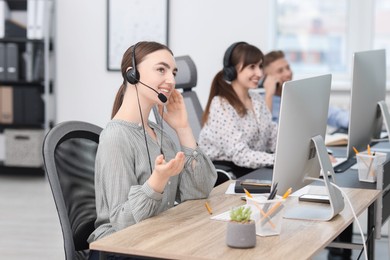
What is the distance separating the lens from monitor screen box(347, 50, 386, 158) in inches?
113

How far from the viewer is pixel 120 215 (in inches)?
85.9

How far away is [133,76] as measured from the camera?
7.78ft

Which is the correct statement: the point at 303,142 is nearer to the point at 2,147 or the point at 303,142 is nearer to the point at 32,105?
the point at 32,105

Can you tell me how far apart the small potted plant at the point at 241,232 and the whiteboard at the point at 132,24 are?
168 inches

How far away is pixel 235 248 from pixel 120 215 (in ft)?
1.32

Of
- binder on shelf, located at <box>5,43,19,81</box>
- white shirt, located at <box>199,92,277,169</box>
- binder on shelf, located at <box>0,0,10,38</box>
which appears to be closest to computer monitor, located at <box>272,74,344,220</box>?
white shirt, located at <box>199,92,277,169</box>

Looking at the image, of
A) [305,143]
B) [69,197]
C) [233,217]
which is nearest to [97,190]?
[69,197]

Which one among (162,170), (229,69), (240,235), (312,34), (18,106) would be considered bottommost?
(18,106)

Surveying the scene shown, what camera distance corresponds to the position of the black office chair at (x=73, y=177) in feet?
7.33

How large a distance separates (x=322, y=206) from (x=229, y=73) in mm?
1399

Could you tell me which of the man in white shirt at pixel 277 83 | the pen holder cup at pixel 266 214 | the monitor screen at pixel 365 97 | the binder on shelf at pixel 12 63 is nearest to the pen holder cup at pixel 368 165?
the monitor screen at pixel 365 97

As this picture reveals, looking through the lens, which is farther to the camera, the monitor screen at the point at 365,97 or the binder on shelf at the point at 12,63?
the binder on shelf at the point at 12,63

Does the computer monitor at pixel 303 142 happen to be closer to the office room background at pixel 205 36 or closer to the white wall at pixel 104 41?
the office room background at pixel 205 36

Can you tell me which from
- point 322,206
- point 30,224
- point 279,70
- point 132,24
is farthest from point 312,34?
point 322,206
